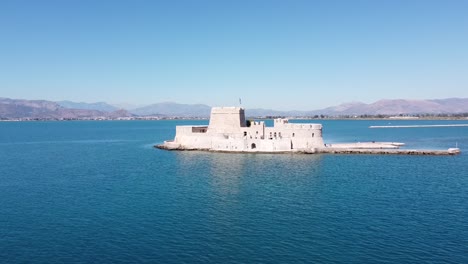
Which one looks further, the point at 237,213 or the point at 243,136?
the point at 243,136

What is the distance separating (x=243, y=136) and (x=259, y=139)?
2.73 metres

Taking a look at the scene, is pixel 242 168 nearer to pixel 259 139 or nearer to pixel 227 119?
pixel 259 139

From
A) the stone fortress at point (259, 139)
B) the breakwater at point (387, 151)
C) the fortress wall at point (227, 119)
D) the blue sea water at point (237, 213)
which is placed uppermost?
the fortress wall at point (227, 119)

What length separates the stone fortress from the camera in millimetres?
60656

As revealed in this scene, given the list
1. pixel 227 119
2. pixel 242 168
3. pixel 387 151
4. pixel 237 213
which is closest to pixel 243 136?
pixel 227 119

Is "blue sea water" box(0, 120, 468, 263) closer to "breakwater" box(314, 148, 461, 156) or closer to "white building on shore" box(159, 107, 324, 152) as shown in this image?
"breakwater" box(314, 148, 461, 156)

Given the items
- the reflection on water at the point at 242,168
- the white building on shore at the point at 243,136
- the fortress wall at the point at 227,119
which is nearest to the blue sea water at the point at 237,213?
the reflection on water at the point at 242,168

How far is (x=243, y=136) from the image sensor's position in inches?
2485

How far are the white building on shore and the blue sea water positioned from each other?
37.9 ft

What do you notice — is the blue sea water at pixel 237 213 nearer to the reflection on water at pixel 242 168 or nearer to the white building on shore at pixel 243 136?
the reflection on water at pixel 242 168

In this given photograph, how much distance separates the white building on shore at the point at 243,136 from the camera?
60812 mm

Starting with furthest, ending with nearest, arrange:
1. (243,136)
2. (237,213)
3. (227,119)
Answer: (227,119)
(243,136)
(237,213)

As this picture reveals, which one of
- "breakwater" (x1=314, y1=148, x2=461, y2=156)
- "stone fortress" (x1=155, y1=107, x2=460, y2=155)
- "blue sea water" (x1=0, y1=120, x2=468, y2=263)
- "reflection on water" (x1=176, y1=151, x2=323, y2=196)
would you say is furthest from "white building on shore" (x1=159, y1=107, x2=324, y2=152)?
"blue sea water" (x1=0, y1=120, x2=468, y2=263)

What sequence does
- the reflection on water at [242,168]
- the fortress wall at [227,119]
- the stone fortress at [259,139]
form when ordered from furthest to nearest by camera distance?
the fortress wall at [227,119] < the stone fortress at [259,139] < the reflection on water at [242,168]
